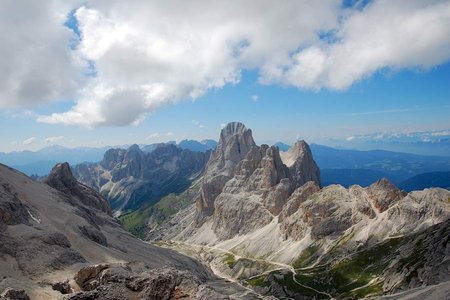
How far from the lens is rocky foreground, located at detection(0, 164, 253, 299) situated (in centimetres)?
5084

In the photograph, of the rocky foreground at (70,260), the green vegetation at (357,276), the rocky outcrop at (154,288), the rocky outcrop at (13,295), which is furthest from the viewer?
the green vegetation at (357,276)

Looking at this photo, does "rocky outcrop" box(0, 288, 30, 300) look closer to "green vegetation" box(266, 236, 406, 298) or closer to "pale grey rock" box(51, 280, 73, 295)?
"pale grey rock" box(51, 280, 73, 295)

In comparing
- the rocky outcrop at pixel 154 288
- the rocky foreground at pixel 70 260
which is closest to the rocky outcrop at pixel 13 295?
the rocky foreground at pixel 70 260

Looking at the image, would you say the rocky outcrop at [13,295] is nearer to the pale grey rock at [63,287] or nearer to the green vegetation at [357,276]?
the pale grey rock at [63,287]

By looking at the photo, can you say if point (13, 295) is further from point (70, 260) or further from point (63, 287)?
point (70, 260)

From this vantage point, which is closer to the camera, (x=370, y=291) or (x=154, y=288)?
(x=154, y=288)

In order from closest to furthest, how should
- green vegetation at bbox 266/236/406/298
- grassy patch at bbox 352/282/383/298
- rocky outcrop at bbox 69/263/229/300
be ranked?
rocky outcrop at bbox 69/263/229/300
grassy patch at bbox 352/282/383/298
green vegetation at bbox 266/236/406/298

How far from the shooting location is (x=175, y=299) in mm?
49188

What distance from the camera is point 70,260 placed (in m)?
94.9

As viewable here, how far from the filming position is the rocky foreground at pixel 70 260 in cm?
5084

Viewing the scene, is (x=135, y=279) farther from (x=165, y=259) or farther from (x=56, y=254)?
(x=165, y=259)

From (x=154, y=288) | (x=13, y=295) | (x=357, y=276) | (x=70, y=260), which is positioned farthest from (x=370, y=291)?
(x=13, y=295)

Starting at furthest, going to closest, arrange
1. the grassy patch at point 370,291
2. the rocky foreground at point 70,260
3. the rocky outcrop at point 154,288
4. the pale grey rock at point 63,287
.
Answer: the grassy patch at point 370,291 → the pale grey rock at point 63,287 → the rocky foreground at point 70,260 → the rocky outcrop at point 154,288

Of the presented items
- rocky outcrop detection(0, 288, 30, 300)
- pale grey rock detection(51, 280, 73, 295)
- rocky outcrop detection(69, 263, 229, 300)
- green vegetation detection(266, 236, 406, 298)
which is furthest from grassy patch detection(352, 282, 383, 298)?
rocky outcrop detection(0, 288, 30, 300)
